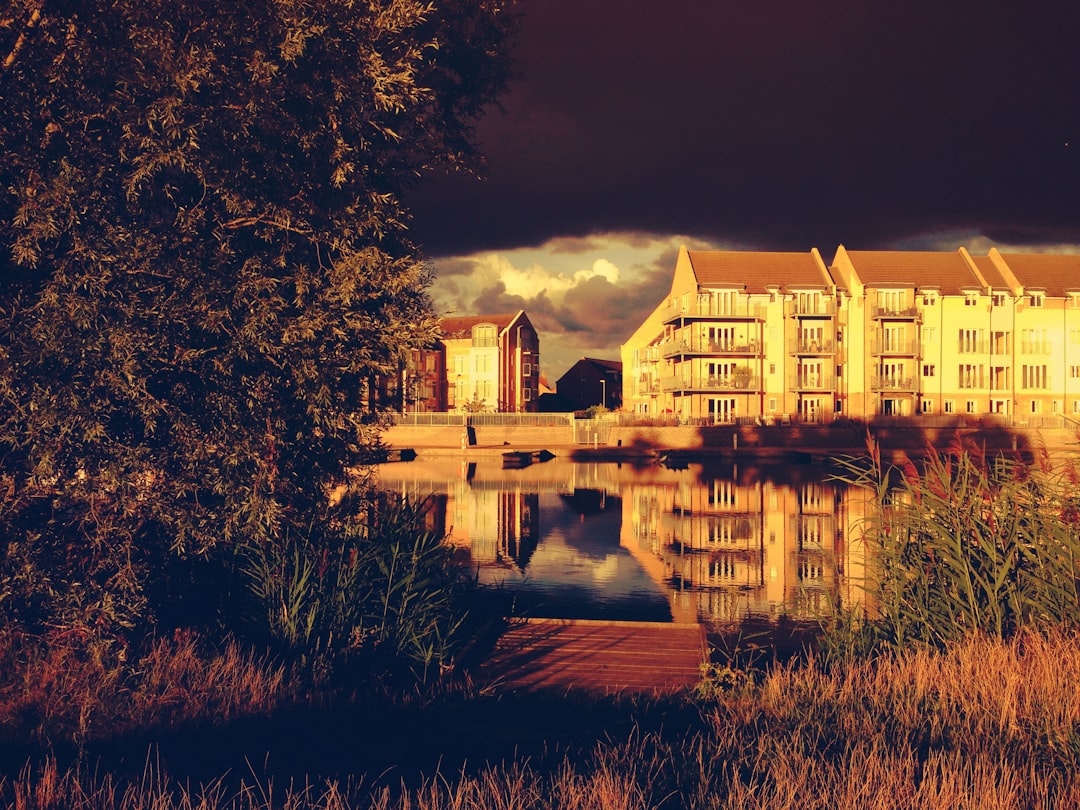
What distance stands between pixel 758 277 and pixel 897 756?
64.8 meters

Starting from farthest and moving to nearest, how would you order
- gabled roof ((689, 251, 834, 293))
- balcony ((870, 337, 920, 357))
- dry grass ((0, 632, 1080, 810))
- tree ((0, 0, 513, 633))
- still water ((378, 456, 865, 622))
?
gabled roof ((689, 251, 834, 293)) < balcony ((870, 337, 920, 357)) < still water ((378, 456, 865, 622)) < tree ((0, 0, 513, 633)) < dry grass ((0, 632, 1080, 810))

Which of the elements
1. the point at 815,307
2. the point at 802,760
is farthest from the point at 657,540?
the point at 815,307

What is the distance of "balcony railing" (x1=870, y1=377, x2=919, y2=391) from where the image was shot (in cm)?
6588

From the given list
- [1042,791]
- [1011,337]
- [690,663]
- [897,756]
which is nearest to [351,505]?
[690,663]

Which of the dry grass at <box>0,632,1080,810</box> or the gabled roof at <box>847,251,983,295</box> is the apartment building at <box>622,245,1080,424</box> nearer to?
the gabled roof at <box>847,251,983,295</box>

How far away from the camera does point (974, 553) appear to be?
29.5ft

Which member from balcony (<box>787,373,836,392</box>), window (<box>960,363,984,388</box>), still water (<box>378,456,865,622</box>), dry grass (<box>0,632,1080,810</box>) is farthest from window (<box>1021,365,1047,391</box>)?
dry grass (<box>0,632,1080,810</box>)

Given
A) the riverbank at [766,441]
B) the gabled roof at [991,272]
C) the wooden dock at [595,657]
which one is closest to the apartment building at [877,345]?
the gabled roof at [991,272]

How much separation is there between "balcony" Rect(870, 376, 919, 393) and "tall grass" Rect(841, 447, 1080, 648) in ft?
194

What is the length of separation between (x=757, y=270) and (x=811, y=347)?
721 centimetres

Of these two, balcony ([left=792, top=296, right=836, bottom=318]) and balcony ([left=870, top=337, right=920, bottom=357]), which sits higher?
balcony ([left=792, top=296, right=836, bottom=318])

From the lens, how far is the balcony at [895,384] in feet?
216

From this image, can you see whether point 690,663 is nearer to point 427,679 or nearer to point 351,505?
point 427,679

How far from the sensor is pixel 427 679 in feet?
28.4
